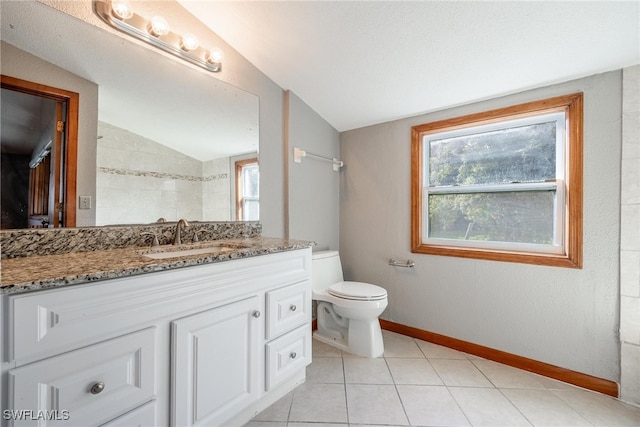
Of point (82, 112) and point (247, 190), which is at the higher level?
point (82, 112)

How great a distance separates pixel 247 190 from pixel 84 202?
87 cm

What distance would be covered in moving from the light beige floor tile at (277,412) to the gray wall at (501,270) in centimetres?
121

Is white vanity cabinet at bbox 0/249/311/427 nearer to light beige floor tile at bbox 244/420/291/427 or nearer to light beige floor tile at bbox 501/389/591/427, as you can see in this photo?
light beige floor tile at bbox 244/420/291/427

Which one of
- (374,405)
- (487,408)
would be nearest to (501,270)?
(487,408)

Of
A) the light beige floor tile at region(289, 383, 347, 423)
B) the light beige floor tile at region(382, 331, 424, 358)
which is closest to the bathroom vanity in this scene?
the light beige floor tile at region(289, 383, 347, 423)

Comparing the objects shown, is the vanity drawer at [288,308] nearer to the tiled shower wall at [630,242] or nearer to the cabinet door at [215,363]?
the cabinet door at [215,363]

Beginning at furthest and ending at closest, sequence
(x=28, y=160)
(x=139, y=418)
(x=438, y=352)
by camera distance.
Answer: (x=438, y=352) < (x=28, y=160) < (x=139, y=418)

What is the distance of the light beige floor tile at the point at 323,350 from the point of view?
1967 millimetres

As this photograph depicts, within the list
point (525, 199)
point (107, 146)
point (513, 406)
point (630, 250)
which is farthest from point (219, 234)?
point (630, 250)

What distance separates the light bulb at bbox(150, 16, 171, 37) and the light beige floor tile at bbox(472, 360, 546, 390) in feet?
9.08

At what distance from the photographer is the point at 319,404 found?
56.7 inches

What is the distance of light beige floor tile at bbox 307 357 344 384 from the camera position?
5.43 ft

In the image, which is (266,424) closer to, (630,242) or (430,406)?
(430,406)

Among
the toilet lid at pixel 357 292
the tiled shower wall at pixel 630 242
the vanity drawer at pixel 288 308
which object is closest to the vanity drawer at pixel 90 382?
the vanity drawer at pixel 288 308
